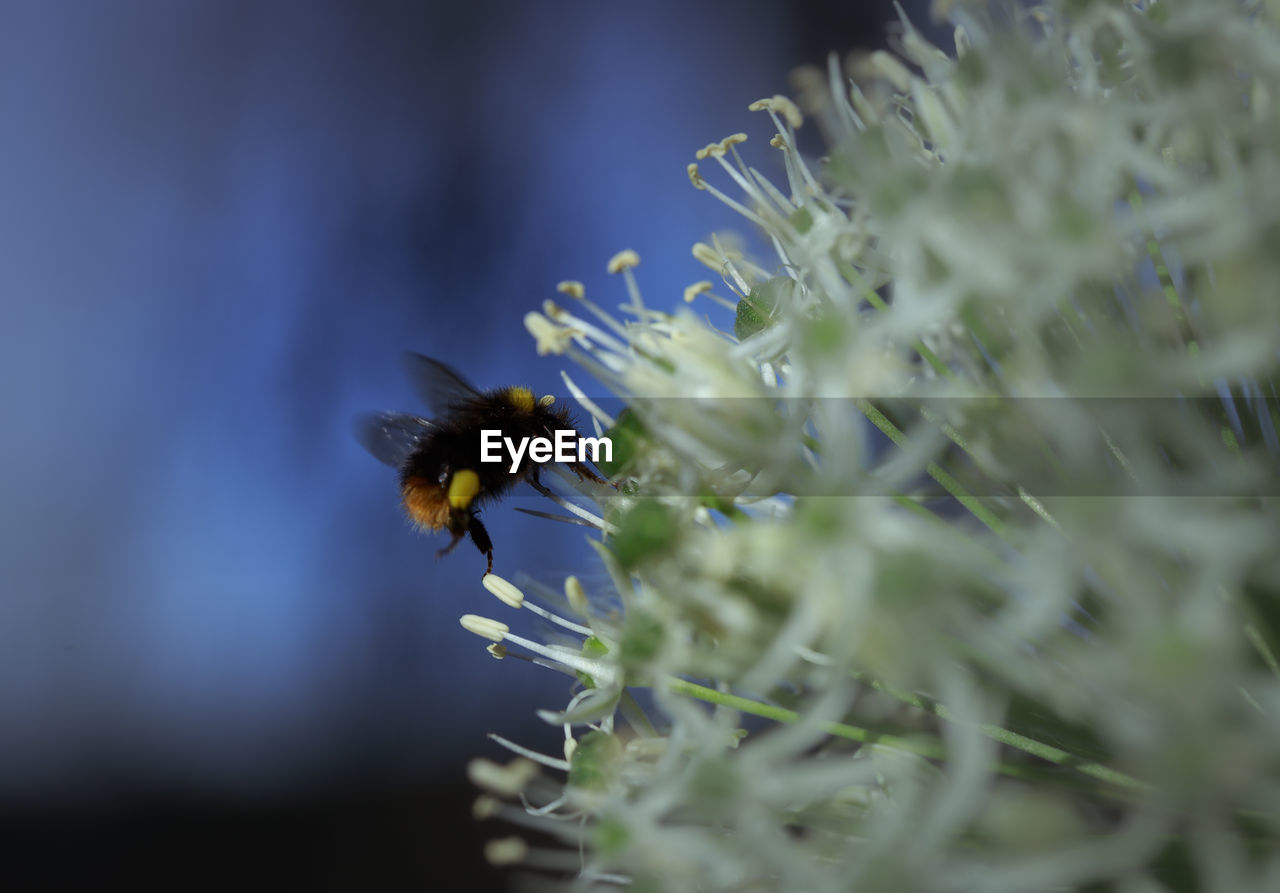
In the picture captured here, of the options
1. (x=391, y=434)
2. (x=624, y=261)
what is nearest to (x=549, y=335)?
(x=624, y=261)

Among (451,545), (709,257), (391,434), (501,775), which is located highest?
(709,257)

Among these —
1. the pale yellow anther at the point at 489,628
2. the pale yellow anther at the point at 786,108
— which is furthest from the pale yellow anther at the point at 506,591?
the pale yellow anther at the point at 786,108

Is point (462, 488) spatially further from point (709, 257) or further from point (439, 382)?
point (709, 257)

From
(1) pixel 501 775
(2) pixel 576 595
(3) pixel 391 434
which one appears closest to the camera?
(1) pixel 501 775

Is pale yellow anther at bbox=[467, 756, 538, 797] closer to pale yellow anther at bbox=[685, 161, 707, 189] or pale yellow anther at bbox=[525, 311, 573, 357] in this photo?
pale yellow anther at bbox=[525, 311, 573, 357]

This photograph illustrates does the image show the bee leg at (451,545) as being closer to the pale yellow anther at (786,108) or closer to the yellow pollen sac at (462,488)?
the yellow pollen sac at (462,488)

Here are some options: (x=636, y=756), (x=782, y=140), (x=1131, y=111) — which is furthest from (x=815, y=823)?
(x=782, y=140)
